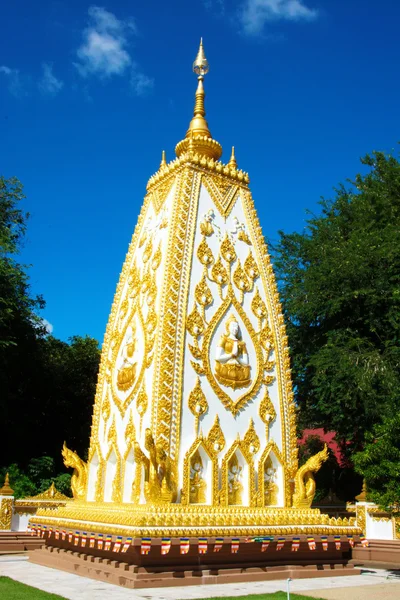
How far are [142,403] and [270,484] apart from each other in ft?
9.72

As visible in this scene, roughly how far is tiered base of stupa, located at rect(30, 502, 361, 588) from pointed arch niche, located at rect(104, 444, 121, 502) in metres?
0.28

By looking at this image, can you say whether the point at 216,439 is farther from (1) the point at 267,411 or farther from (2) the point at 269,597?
(2) the point at 269,597

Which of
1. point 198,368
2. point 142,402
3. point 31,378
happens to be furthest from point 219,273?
point 31,378

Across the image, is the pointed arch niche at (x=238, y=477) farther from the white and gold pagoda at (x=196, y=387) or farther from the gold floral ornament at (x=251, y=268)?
the gold floral ornament at (x=251, y=268)

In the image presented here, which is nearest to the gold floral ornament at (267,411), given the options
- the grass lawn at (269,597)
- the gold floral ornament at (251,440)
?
the gold floral ornament at (251,440)

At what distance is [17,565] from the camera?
12180mm

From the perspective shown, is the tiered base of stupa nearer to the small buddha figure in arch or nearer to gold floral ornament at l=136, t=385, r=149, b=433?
gold floral ornament at l=136, t=385, r=149, b=433

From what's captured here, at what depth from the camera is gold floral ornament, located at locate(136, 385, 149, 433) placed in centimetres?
1095

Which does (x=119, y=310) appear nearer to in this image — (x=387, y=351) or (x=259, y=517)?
(x=259, y=517)

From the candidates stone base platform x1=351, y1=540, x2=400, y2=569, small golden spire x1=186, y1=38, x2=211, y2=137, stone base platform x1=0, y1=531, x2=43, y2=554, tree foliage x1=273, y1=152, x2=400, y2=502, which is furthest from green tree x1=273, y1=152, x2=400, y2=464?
stone base platform x1=0, y1=531, x2=43, y2=554

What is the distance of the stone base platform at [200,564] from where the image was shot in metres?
9.20

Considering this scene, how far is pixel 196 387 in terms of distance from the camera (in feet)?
36.5

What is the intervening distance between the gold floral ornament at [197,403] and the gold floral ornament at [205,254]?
99.0 inches

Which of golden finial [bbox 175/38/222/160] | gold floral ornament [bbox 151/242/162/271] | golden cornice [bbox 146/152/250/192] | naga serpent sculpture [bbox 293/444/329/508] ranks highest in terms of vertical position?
golden finial [bbox 175/38/222/160]
